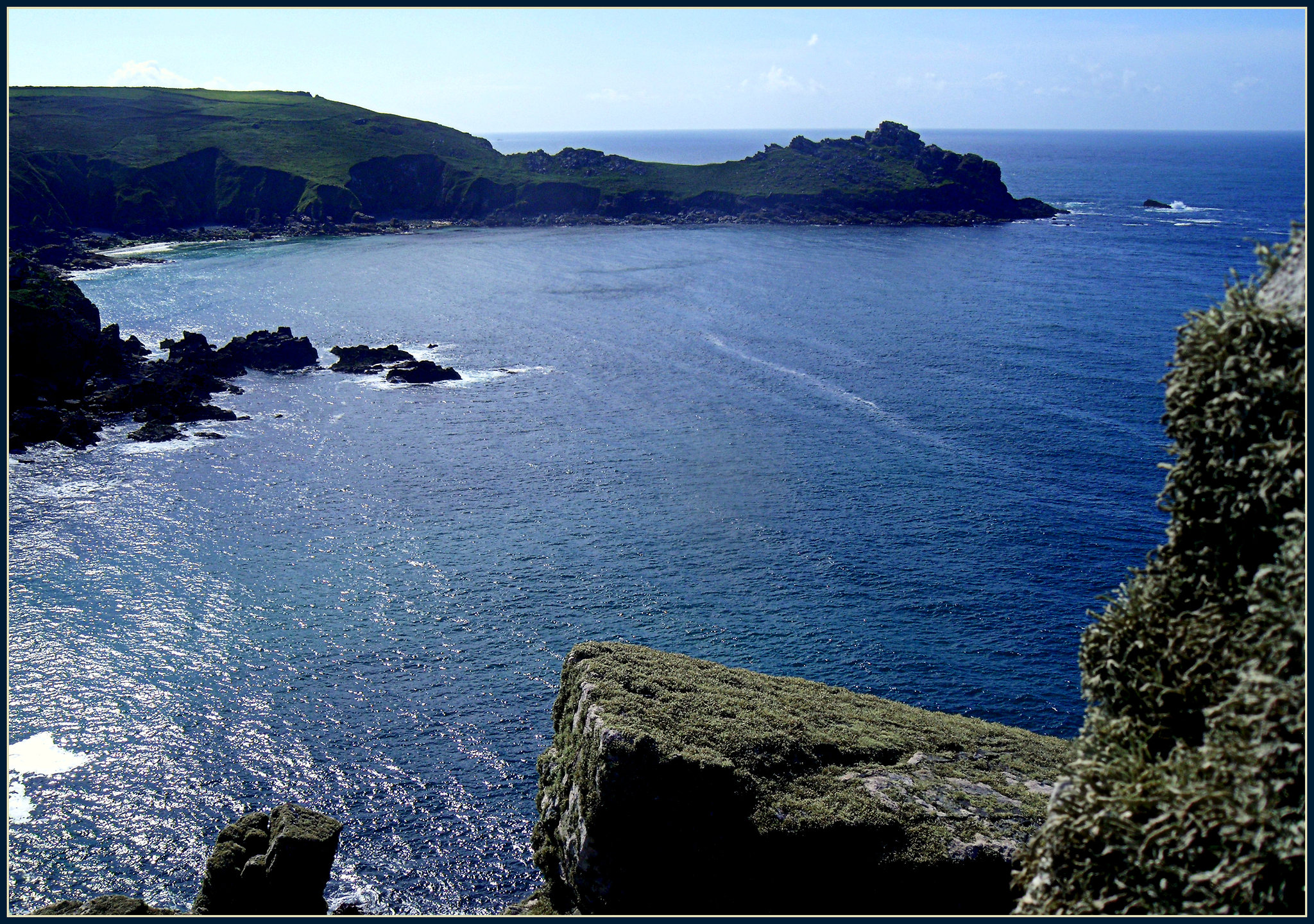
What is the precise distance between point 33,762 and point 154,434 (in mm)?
53785

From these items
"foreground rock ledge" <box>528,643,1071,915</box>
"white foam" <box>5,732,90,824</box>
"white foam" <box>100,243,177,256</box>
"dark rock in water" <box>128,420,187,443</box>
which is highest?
"white foam" <box>100,243,177,256</box>

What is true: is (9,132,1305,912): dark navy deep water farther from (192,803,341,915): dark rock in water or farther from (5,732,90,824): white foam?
(192,803,341,915): dark rock in water

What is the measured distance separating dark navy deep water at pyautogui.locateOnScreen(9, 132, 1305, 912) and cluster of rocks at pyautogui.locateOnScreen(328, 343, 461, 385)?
2.10m

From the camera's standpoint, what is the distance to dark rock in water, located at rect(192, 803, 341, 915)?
117 ft

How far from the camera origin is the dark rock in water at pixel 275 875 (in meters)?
35.8

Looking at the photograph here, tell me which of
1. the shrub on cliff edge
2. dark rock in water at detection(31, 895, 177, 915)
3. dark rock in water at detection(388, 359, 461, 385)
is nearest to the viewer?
the shrub on cliff edge

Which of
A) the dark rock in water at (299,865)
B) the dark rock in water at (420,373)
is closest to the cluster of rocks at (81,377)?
the dark rock in water at (420,373)

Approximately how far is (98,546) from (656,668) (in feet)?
174

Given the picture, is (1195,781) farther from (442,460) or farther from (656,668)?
(442,460)

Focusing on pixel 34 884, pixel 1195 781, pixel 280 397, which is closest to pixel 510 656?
pixel 34 884

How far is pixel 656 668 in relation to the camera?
35.4m

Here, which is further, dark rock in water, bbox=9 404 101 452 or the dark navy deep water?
dark rock in water, bbox=9 404 101 452

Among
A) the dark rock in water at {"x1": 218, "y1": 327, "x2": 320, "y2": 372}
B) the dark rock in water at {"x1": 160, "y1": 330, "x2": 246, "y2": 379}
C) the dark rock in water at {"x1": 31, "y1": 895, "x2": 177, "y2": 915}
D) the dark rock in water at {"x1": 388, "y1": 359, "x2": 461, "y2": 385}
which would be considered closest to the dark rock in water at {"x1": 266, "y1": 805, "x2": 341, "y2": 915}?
the dark rock in water at {"x1": 31, "y1": 895, "x2": 177, "y2": 915}

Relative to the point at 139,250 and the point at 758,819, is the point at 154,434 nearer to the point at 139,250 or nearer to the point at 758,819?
the point at 758,819
